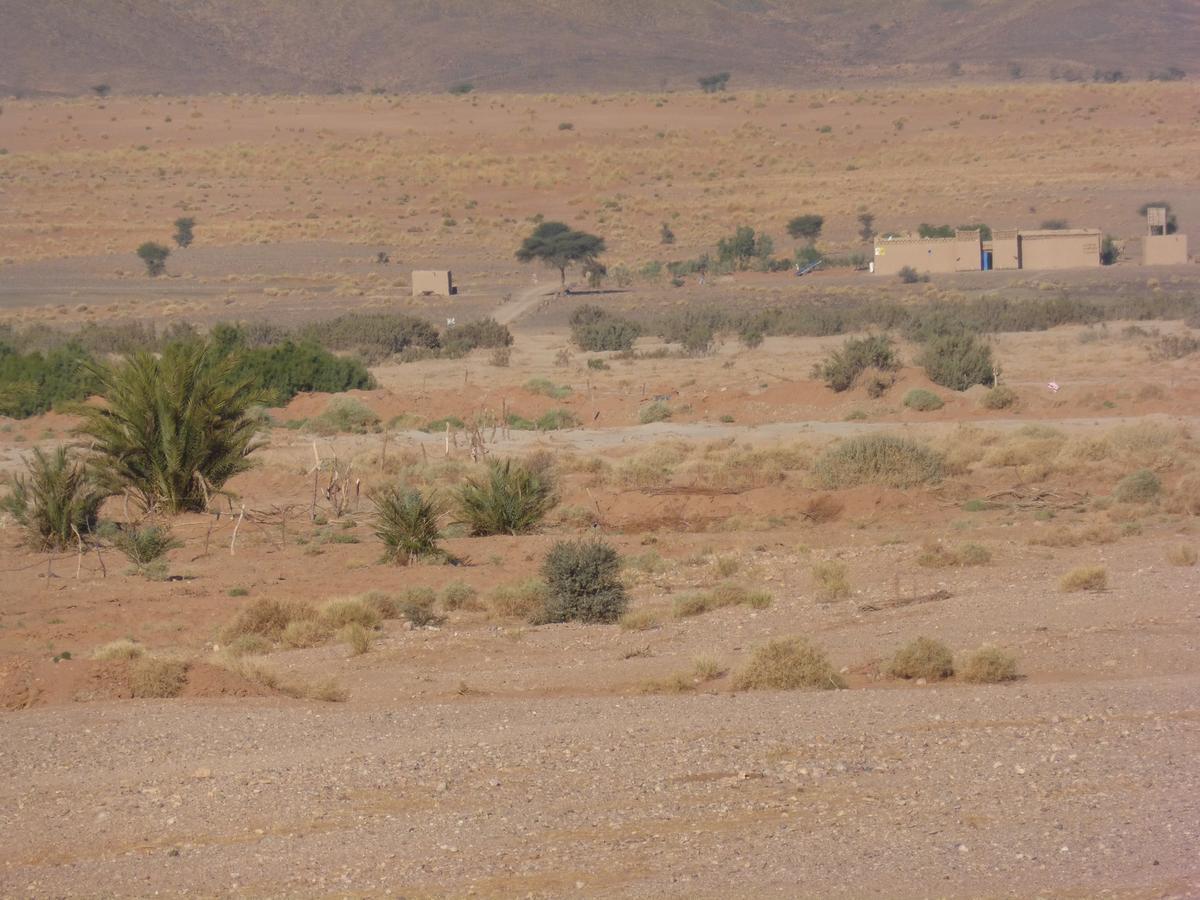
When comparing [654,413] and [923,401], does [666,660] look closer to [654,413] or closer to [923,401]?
[923,401]

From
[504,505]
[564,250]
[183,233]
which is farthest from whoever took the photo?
[183,233]

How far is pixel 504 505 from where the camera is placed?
881 inches

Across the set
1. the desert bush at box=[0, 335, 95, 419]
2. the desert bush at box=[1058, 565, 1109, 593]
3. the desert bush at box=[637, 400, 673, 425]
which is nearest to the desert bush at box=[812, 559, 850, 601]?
the desert bush at box=[1058, 565, 1109, 593]

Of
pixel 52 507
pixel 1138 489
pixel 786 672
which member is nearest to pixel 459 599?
pixel 786 672

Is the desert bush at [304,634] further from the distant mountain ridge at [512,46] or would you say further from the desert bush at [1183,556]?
the distant mountain ridge at [512,46]

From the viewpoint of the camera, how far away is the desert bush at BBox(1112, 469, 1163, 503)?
22.7 meters

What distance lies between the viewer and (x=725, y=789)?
9.10 meters

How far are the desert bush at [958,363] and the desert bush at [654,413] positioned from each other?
20.3 ft

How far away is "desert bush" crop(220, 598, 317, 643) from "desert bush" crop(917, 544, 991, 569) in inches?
274

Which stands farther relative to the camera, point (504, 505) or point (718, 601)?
point (504, 505)

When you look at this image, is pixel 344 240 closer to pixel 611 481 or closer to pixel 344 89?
pixel 611 481

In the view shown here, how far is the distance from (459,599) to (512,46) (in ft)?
543

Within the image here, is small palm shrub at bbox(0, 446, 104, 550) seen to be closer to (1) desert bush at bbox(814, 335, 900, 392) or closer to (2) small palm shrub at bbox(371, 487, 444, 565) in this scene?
(2) small palm shrub at bbox(371, 487, 444, 565)

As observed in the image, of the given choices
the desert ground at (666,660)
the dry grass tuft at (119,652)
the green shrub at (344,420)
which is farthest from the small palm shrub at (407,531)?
the green shrub at (344,420)
